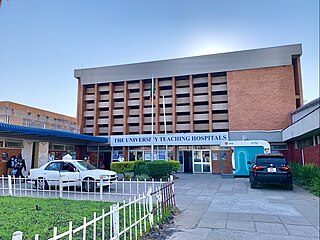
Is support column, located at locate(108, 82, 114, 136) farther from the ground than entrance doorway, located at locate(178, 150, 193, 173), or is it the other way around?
support column, located at locate(108, 82, 114, 136)

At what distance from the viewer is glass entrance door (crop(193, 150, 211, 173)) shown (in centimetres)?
2636

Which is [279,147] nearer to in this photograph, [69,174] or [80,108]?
[69,174]

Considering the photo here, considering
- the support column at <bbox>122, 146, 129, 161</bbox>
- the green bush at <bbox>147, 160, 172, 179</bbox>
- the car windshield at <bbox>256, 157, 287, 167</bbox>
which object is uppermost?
the support column at <bbox>122, 146, 129, 161</bbox>

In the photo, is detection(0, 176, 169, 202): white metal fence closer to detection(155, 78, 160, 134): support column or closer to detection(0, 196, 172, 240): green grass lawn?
detection(0, 196, 172, 240): green grass lawn

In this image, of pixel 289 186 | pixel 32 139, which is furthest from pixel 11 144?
pixel 289 186

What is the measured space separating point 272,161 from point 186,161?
596 inches

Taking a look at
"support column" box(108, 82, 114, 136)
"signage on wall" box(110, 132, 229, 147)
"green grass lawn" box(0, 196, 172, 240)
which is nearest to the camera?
"green grass lawn" box(0, 196, 172, 240)

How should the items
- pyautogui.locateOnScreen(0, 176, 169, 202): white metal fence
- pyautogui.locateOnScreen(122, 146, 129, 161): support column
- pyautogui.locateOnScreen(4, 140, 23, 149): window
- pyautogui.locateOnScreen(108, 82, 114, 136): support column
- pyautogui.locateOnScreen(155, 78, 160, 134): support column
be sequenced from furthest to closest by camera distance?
pyautogui.locateOnScreen(108, 82, 114, 136): support column
pyautogui.locateOnScreen(155, 78, 160, 134): support column
pyautogui.locateOnScreen(122, 146, 129, 161): support column
pyautogui.locateOnScreen(4, 140, 23, 149): window
pyautogui.locateOnScreen(0, 176, 169, 202): white metal fence

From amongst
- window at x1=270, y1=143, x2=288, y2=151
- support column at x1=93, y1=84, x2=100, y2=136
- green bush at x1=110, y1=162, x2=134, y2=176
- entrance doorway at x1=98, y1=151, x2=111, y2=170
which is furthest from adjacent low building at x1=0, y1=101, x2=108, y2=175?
window at x1=270, y1=143, x2=288, y2=151

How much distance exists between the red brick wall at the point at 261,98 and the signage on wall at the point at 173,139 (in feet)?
Result: 8.03

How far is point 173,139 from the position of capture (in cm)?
2750

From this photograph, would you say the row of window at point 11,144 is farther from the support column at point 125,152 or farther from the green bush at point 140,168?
the support column at point 125,152

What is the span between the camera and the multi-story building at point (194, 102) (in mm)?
26672

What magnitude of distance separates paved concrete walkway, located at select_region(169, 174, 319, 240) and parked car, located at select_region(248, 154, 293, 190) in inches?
74.2
